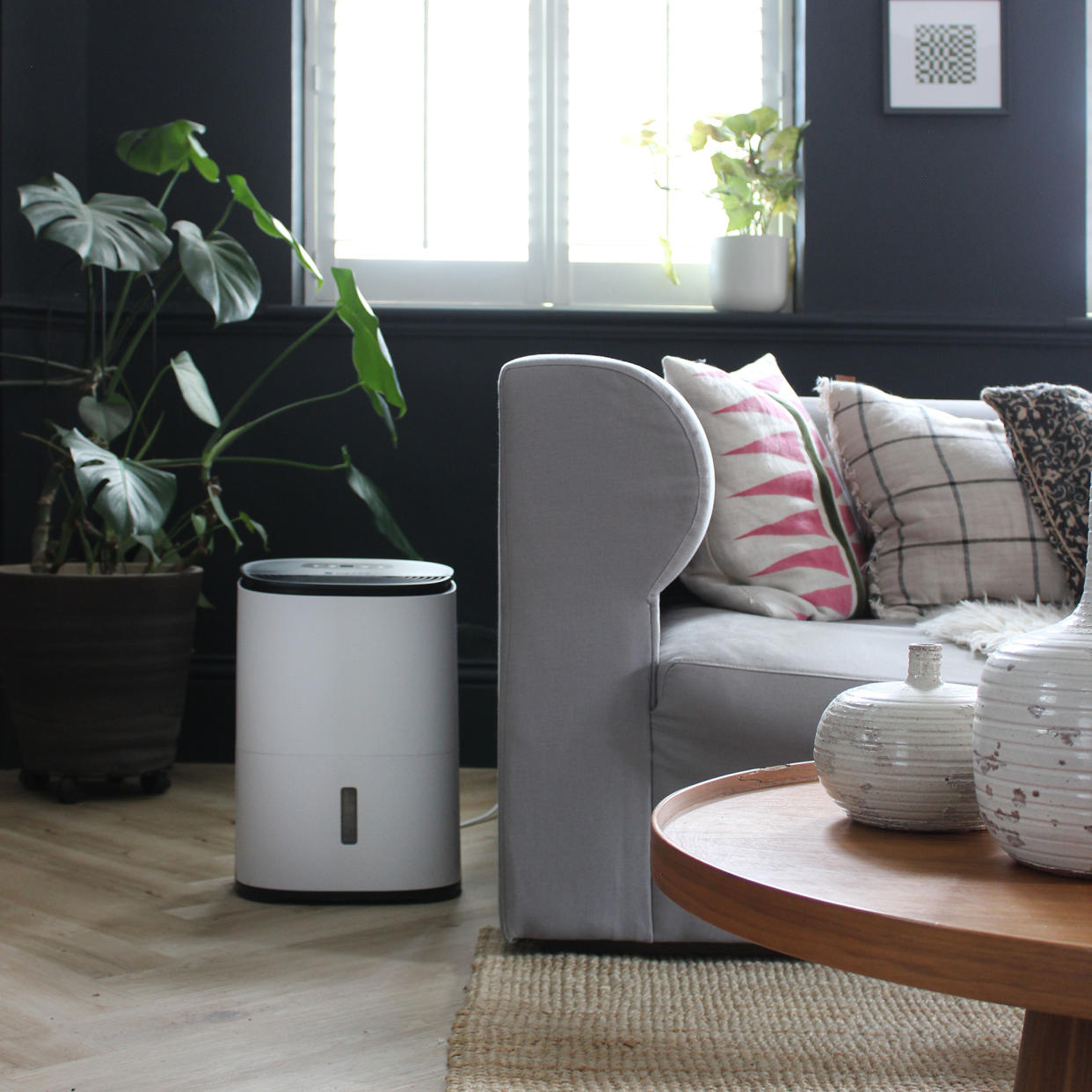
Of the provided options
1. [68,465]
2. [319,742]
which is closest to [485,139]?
[68,465]

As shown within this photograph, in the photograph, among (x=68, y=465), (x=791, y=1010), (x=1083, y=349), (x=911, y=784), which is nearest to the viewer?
(x=911, y=784)

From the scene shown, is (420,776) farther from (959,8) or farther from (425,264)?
(959,8)

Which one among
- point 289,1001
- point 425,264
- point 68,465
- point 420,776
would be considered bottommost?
point 289,1001

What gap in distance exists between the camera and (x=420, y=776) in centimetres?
172

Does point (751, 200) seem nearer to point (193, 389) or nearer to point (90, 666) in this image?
point (193, 389)

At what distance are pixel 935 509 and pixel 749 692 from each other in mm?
589

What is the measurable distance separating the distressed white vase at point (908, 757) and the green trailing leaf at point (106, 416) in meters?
1.71

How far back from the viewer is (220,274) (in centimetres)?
226

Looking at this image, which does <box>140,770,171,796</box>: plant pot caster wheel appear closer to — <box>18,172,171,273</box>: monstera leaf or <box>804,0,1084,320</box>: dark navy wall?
<box>18,172,171,273</box>: monstera leaf

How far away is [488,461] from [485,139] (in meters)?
0.78

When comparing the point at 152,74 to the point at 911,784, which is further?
the point at 152,74

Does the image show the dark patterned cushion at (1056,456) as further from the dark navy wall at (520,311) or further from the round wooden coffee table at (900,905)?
the round wooden coffee table at (900,905)

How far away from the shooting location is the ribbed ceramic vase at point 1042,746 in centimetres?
67

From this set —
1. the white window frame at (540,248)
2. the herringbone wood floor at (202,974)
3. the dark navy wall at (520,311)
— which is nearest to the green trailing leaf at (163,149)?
the dark navy wall at (520,311)
